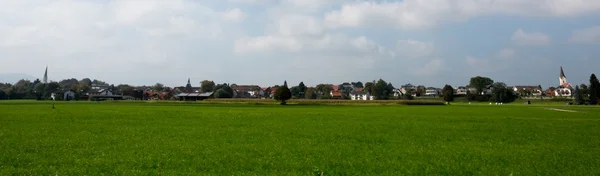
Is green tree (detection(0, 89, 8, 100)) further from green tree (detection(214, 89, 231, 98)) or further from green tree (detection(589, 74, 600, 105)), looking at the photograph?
green tree (detection(589, 74, 600, 105))

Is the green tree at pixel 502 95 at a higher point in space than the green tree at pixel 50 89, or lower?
lower

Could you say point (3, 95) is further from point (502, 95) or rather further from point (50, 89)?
point (502, 95)

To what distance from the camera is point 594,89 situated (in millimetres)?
141000

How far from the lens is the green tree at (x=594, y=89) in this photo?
140250mm

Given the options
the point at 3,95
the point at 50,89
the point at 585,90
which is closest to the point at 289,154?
the point at 585,90

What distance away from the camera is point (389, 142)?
2414 centimetres

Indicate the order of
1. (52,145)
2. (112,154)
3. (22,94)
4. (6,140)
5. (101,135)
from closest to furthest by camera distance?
(112,154) → (52,145) → (6,140) → (101,135) → (22,94)

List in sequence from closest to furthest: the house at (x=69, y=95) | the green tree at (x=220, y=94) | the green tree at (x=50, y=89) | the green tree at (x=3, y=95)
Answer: the green tree at (x=3, y=95) → the house at (x=69, y=95) → the green tree at (x=50, y=89) → the green tree at (x=220, y=94)

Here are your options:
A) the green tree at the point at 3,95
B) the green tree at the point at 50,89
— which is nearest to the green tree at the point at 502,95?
the green tree at the point at 50,89

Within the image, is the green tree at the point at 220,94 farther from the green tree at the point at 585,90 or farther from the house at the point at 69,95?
the green tree at the point at 585,90

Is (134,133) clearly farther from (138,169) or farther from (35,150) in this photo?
(138,169)

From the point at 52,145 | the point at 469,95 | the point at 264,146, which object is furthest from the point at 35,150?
the point at 469,95

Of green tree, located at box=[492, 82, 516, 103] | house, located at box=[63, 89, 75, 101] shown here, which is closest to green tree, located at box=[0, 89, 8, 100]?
house, located at box=[63, 89, 75, 101]

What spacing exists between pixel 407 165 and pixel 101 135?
1819 centimetres
